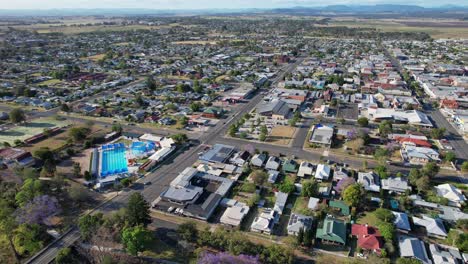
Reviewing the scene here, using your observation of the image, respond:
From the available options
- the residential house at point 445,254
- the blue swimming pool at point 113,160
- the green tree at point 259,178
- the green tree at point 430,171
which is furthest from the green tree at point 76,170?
the green tree at point 430,171

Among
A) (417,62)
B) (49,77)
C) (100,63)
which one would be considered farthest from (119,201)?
(417,62)

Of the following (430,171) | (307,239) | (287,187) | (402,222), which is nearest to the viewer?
(307,239)

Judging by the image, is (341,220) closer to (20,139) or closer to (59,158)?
(59,158)

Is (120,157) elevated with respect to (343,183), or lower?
lower

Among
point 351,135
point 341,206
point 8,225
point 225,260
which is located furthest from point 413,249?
point 8,225

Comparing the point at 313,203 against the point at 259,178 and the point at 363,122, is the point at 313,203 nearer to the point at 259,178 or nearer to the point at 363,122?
the point at 259,178

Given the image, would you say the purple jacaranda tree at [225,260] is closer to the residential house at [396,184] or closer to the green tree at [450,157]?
the residential house at [396,184]
